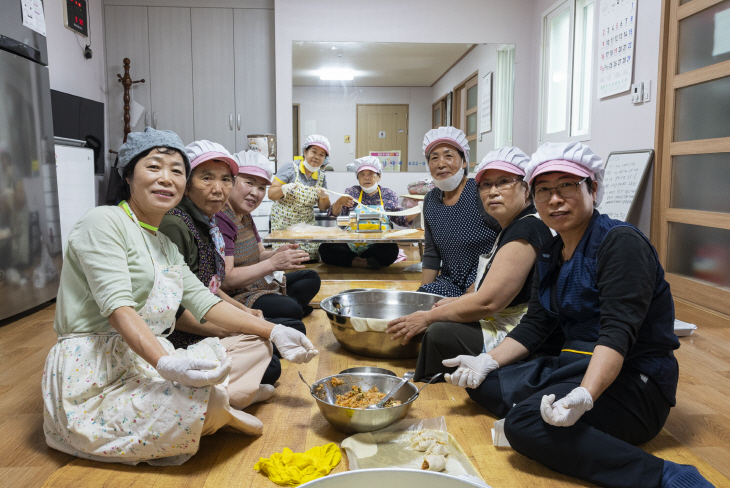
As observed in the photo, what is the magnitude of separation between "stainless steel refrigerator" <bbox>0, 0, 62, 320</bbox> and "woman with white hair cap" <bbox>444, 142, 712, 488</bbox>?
2610 mm

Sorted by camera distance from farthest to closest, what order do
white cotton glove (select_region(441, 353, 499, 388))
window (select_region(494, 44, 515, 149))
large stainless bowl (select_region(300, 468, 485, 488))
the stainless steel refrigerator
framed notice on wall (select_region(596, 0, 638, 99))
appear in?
window (select_region(494, 44, 515, 149)) < framed notice on wall (select_region(596, 0, 638, 99)) < the stainless steel refrigerator < white cotton glove (select_region(441, 353, 499, 388)) < large stainless bowl (select_region(300, 468, 485, 488))

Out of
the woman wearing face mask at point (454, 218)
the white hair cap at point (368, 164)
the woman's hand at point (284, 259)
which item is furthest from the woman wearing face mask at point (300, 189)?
the woman's hand at point (284, 259)

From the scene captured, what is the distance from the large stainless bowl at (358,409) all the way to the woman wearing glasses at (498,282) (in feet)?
0.76

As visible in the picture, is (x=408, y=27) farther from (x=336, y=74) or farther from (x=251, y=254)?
(x=251, y=254)

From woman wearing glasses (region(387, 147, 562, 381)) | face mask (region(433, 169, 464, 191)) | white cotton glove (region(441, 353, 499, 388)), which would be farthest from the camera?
face mask (region(433, 169, 464, 191))

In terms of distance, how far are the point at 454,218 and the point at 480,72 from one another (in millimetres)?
3832

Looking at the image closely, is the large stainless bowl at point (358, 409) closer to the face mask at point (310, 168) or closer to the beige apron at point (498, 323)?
the beige apron at point (498, 323)

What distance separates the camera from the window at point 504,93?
580 centimetres

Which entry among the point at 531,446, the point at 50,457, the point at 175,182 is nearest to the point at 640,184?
the point at 531,446

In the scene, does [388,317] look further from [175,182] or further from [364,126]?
[364,126]

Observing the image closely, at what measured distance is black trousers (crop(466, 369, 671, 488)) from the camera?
51.8 inches

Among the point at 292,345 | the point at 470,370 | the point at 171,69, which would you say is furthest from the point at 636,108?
the point at 171,69

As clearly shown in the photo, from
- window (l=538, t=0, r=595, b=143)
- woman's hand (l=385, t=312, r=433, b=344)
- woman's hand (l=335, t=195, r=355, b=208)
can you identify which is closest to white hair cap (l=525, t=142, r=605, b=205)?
woman's hand (l=385, t=312, r=433, b=344)

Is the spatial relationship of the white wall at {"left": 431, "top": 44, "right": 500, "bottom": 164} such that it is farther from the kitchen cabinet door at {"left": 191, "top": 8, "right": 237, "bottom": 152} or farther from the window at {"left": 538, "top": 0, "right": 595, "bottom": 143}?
the kitchen cabinet door at {"left": 191, "top": 8, "right": 237, "bottom": 152}
